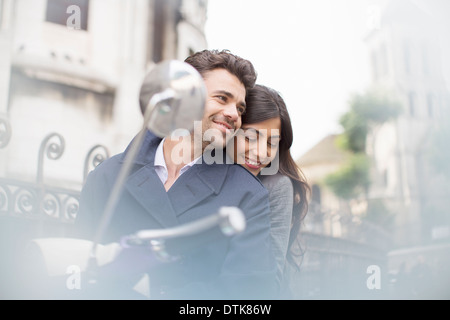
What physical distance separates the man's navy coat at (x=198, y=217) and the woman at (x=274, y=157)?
1.47ft

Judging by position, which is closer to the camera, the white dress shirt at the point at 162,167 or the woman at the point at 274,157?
the white dress shirt at the point at 162,167

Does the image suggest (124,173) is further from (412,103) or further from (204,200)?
(412,103)

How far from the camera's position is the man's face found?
1.28 m

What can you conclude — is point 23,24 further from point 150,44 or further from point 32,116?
point 150,44

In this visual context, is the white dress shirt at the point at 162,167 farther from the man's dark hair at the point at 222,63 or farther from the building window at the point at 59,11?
the building window at the point at 59,11

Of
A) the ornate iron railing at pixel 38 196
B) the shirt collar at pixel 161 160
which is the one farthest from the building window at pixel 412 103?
the shirt collar at pixel 161 160

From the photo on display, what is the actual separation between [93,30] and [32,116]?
1.02 metres

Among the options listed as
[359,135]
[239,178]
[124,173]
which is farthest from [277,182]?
[359,135]

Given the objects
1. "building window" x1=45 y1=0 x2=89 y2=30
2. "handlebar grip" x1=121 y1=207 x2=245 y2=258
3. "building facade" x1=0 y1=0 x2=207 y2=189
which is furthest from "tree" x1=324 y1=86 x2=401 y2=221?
"handlebar grip" x1=121 y1=207 x2=245 y2=258

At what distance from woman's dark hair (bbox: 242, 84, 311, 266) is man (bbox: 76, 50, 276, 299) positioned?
0.52 meters

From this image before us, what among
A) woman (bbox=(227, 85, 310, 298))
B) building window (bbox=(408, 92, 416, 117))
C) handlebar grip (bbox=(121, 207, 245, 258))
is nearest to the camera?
handlebar grip (bbox=(121, 207, 245, 258))

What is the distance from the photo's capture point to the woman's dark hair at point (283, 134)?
6.30ft

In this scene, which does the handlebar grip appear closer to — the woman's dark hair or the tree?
the woman's dark hair

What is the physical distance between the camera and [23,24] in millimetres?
3916
